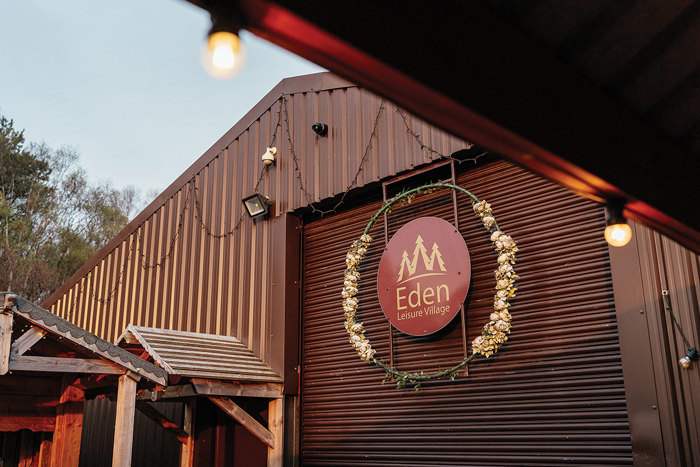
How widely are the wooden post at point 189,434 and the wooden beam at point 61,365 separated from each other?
8.28 feet

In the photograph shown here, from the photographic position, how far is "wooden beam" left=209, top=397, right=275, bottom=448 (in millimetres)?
6617

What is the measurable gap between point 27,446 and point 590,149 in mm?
7980

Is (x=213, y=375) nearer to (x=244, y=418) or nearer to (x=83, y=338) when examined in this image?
(x=244, y=418)

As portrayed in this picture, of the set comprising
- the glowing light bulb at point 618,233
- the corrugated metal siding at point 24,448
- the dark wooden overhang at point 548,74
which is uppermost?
the dark wooden overhang at point 548,74

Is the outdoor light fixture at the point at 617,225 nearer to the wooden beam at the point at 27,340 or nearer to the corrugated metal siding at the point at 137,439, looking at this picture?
the wooden beam at the point at 27,340

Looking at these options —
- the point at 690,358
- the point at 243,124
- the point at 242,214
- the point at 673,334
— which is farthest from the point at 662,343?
the point at 243,124

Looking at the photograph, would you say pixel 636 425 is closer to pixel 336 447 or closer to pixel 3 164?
pixel 336 447

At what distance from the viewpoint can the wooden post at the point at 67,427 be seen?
6578 mm

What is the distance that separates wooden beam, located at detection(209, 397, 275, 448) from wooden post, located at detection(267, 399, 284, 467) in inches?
2.3

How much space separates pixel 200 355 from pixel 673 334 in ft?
15.5

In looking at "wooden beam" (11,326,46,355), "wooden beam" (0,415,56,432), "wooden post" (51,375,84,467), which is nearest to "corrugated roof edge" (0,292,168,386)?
"wooden beam" (11,326,46,355)

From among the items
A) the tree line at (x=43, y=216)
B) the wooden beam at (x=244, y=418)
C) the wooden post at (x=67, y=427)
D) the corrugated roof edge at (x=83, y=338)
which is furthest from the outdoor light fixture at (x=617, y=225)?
the tree line at (x=43, y=216)

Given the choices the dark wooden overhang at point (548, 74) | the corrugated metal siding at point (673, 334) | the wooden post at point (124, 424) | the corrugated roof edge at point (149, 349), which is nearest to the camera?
the dark wooden overhang at point (548, 74)

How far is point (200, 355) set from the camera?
6.87m
